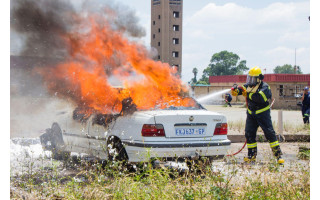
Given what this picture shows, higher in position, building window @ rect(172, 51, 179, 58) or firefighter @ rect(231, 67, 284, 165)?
building window @ rect(172, 51, 179, 58)

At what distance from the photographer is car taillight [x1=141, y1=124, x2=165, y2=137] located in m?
5.96

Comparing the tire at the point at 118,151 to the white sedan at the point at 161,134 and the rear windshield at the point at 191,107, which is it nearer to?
the white sedan at the point at 161,134

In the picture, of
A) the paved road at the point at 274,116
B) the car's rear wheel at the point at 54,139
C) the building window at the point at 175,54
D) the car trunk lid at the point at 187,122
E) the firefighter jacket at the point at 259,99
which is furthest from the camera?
the building window at the point at 175,54

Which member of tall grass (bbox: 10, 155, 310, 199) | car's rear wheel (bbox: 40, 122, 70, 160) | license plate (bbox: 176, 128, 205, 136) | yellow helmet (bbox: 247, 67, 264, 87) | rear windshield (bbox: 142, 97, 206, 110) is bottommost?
tall grass (bbox: 10, 155, 310, 199)

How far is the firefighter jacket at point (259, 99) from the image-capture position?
26.1 ft

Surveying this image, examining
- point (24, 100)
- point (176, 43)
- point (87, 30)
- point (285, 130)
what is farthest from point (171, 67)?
point (176, 43)

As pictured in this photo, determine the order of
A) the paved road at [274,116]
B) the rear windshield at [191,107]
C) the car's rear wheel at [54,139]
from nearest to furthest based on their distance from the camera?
the rear windshield at [191,107]
the car's rear wheel at [54,139]
the paved road at [274,116]

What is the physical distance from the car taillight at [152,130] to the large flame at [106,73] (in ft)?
2.06

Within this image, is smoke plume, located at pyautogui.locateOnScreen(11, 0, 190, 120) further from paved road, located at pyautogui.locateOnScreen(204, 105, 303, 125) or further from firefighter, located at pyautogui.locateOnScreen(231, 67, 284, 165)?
paved road, located at pyautogui.locateOnScreen(204, 105, 303, 125)

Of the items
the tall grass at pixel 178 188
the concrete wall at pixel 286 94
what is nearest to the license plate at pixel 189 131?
the tall grass at pixel 178 188

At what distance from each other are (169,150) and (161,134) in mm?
285

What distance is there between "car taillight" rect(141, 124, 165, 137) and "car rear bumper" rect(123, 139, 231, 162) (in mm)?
159

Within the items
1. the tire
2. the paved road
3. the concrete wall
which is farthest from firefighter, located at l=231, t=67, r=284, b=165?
the concrete wall

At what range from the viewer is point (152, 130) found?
19.6ft
